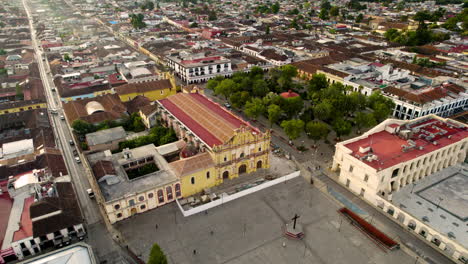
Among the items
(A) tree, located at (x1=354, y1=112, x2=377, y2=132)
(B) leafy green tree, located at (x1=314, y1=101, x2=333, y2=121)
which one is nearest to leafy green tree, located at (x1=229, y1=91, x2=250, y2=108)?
(B) leafy green tree, located at (x1=314, y1=101, x2=333, y2=121)

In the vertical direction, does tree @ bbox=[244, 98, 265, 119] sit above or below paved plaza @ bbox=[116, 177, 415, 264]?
above

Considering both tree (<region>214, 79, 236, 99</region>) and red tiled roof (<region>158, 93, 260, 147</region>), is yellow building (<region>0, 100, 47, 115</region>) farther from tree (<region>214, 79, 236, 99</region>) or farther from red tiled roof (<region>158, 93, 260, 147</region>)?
tree (<region>214, 79, 236, 99</region>)

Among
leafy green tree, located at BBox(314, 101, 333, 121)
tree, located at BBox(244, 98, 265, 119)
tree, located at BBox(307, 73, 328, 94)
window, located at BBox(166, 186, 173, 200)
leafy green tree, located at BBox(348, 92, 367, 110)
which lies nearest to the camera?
window, located at BBox(166, 186, 173, 200)

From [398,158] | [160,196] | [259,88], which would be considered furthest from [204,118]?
[398,158]

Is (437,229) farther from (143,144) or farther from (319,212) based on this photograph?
(143,144)

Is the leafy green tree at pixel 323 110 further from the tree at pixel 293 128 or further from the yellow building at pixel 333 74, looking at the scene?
the yellow building at pixel 333 74

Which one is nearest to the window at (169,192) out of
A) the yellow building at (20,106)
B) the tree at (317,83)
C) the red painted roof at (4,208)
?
the red painted roof at (4,208)
